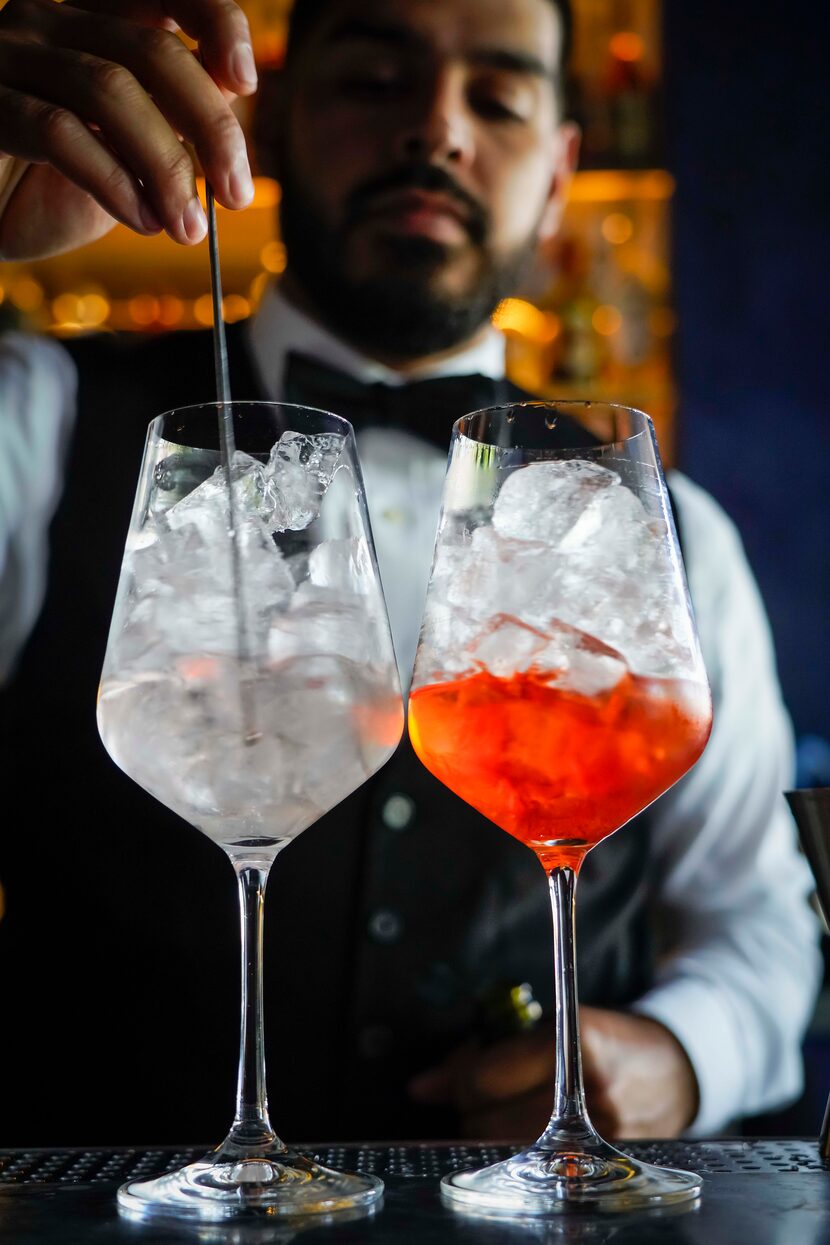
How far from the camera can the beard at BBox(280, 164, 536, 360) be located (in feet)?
6.15

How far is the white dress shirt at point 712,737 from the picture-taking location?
1.78m

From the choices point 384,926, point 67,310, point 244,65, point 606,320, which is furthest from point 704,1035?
point 67,310

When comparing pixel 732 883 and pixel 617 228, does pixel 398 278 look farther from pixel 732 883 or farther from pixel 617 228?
pixel 617 228

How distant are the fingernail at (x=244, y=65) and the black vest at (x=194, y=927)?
887 mm

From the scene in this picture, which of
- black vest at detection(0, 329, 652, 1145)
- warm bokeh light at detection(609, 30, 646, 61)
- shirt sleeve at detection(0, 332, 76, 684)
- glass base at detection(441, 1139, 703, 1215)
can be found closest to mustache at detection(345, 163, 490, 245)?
black vest at detection(0, 329, 652, 1145)

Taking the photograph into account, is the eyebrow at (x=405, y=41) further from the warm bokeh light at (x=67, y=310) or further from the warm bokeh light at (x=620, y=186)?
the warm bokeh light at (x=67, y=310)

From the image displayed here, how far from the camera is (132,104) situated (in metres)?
0.92

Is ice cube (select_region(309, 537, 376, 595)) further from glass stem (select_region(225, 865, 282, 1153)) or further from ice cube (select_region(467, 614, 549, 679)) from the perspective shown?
glass stem (select_region(225, 865, 282, 1153))

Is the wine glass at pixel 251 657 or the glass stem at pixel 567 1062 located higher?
the wine glass at pixel 251 657

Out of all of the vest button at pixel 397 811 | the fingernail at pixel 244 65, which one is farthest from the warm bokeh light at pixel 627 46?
the fingernail at pixel 244 65

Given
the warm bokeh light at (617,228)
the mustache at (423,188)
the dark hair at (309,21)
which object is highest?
the warm bokeh light at (617,228)

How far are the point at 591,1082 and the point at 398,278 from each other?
1.12 meters

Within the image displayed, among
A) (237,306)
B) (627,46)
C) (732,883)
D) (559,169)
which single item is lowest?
(732,883)

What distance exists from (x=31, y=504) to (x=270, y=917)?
0.68 m
